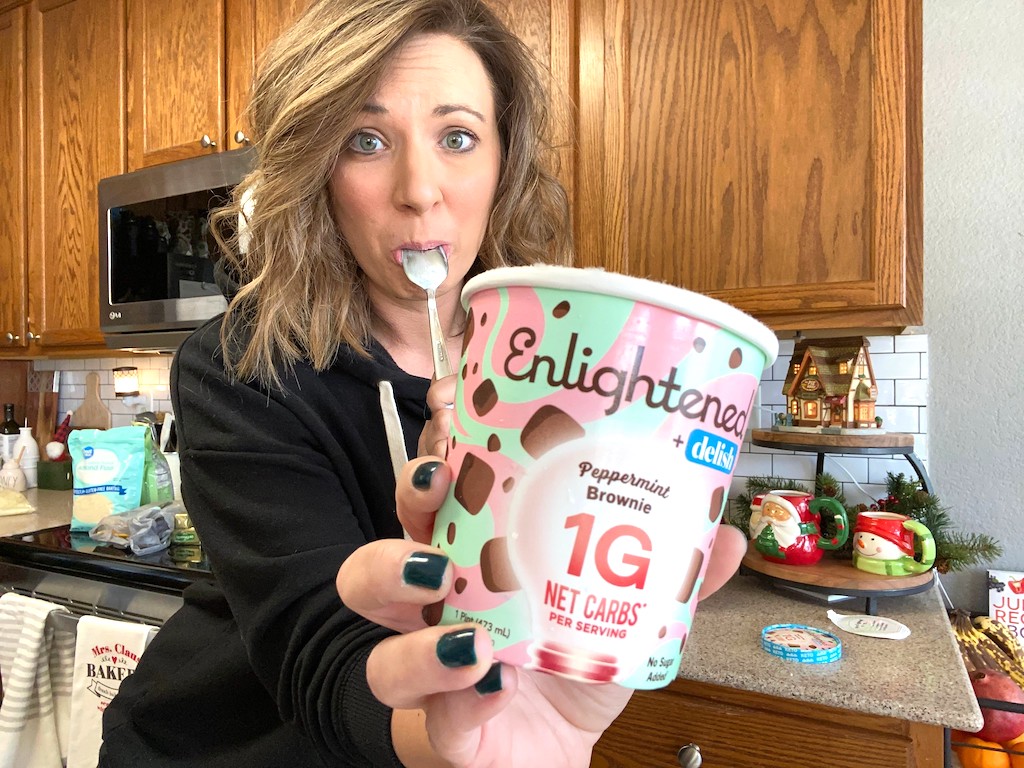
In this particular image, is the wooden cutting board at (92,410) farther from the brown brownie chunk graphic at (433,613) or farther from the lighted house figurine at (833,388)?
the brown brownie chunk graphic at (433,613)

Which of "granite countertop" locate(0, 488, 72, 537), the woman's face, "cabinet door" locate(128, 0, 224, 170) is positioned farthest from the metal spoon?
"granite countertop" locate(0, 488, 72, 537)

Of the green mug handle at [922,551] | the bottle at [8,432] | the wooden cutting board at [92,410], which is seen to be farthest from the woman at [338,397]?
the bottle at [8,432]

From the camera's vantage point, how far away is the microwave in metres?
1.65

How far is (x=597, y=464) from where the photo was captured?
32 cm

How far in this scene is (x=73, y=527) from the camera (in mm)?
1675

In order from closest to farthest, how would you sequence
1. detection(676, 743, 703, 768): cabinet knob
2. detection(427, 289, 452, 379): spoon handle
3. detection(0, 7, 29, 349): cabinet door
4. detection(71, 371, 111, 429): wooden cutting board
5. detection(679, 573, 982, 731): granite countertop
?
detection(427, 289, 452, 379): spoon handle < detection(679, 573, 982, 731): granite countertop < detection(676, 743, 703, 768): cabinet knob < detection(0, 7, 29, 349): cabinet door < detection(71, 371, 111, 429): wooden cutting board

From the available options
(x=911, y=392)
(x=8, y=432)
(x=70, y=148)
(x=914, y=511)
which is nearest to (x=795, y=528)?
(x=914, y=511)

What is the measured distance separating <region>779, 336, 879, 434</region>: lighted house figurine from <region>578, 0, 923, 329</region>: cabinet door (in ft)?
0.46

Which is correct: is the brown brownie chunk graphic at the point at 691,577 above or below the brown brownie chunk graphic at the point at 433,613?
above

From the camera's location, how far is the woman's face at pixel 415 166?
638mm

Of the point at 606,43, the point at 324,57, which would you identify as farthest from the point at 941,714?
the point at 606,43

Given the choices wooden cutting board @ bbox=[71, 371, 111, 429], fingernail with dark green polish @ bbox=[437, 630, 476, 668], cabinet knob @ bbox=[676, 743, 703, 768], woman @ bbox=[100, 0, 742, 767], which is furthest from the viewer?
wooden cutting board @ bbox=[71, 371, 111, 429]

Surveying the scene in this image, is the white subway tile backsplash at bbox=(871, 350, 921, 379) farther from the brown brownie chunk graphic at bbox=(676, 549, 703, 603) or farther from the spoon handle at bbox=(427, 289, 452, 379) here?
the brown brownie chunk graphic at bbox=(676, 549, 703, 603)

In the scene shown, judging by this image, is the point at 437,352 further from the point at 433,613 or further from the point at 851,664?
the point at 851,664
